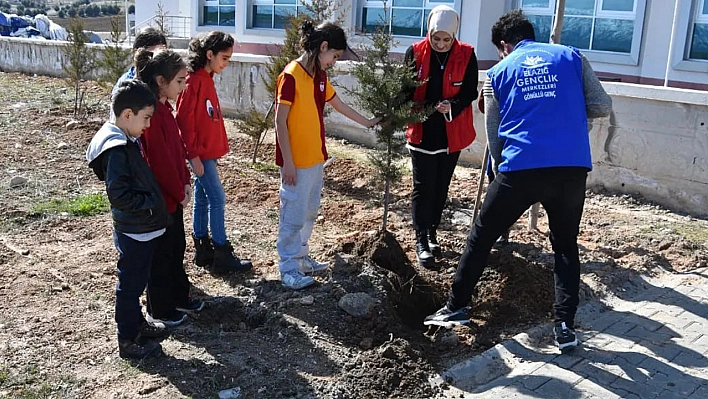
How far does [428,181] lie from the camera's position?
5.12m

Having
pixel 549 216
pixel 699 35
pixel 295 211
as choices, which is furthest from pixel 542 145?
pixel 699 35

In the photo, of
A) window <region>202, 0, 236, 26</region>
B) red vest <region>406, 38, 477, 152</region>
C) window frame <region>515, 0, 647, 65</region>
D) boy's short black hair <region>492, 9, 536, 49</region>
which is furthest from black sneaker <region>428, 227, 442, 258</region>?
window <region>202, 0, 236, 26</region>

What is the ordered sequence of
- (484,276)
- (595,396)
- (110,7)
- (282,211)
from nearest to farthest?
(595,396) → (282,211) → (484,276) → (110,7)

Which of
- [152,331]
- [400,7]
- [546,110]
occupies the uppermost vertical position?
[400,7]

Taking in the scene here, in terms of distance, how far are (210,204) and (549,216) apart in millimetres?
2418

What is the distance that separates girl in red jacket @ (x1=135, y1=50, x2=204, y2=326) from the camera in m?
3.77

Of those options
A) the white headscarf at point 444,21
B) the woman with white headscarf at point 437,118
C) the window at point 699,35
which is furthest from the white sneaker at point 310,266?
the window at point 699,35

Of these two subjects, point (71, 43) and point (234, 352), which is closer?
point (234, 352)

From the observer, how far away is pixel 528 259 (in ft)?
17.6

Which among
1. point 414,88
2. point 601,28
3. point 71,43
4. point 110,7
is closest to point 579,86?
point 414,88

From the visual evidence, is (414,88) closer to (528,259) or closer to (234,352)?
(528,259)

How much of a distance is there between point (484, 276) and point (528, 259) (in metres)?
0.69

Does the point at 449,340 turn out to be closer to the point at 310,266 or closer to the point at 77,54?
the point at 310,266

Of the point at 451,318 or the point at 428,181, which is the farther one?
the point at 428,181
